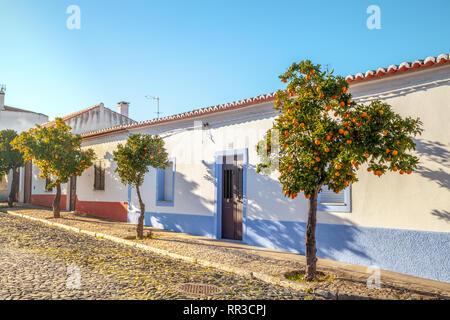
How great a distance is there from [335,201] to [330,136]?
9.67 feet

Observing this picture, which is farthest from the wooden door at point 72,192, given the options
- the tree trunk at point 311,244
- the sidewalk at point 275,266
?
the tree trunk at point 311,244

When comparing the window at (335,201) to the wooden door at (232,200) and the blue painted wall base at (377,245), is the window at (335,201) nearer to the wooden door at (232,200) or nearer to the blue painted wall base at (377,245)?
the blue painted wall base at (377,245)

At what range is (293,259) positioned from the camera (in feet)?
25.3

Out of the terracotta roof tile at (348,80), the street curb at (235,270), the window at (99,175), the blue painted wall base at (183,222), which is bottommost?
the street curb at (235,270)

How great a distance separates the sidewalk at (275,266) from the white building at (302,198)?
0.43m

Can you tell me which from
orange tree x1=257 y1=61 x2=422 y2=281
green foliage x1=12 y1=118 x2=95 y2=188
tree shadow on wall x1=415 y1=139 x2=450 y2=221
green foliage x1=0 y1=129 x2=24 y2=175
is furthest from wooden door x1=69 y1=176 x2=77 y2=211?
tree shadow on wall x1=415 y1=139 x2=450 y2=221

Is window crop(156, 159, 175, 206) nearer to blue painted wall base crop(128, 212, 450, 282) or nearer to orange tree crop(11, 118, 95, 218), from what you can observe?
blue painted wall base crop(128, 212, 450, 282)

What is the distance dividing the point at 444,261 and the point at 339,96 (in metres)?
3.49

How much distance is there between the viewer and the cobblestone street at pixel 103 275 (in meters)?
5.05

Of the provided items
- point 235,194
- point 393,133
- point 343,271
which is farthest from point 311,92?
point 235,194

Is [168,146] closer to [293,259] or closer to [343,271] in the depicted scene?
[293,259]

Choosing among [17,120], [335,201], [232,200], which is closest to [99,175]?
[232,200]

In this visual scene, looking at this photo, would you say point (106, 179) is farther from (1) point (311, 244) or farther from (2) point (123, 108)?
(1) point (311, 244)

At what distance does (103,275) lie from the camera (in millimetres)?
6051
